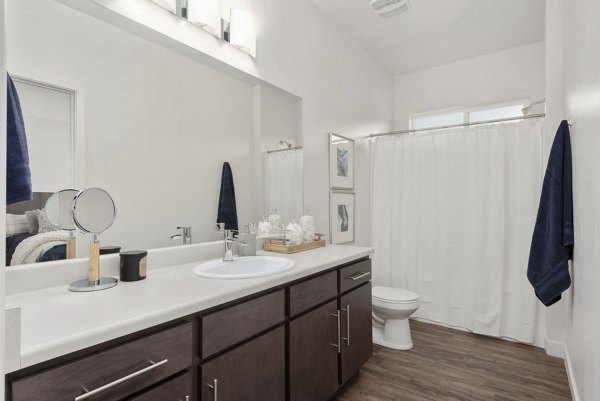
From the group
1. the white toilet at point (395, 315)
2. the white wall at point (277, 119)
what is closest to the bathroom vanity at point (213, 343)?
the white toilet at point (395, 315)

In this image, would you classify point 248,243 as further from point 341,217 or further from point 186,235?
point 341,217

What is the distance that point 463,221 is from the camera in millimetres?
3008

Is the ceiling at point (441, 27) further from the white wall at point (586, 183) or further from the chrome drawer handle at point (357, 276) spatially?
the chrome drawer handle at point (357, 276)

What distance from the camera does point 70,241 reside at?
128cm

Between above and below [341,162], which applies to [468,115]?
above

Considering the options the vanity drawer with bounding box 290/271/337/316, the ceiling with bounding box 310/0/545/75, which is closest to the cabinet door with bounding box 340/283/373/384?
the vanity drawer with bounding box 290/271/337/316

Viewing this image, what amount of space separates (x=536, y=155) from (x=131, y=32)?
9.56ft

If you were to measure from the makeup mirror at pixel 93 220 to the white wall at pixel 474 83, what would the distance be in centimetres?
344

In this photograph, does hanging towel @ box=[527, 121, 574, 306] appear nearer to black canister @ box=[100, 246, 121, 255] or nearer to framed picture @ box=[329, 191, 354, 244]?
framed picture @ box=[329, 191, 354, 244]

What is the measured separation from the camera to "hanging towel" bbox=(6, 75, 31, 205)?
1.01 meters

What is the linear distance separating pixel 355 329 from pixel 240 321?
1002mm

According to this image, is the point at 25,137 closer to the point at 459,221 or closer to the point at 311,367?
the point at 311,367

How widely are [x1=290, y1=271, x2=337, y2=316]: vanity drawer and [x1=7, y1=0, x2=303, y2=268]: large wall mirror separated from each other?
0.59m

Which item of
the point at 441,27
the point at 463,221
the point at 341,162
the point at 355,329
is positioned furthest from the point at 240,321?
the point at 441,27
